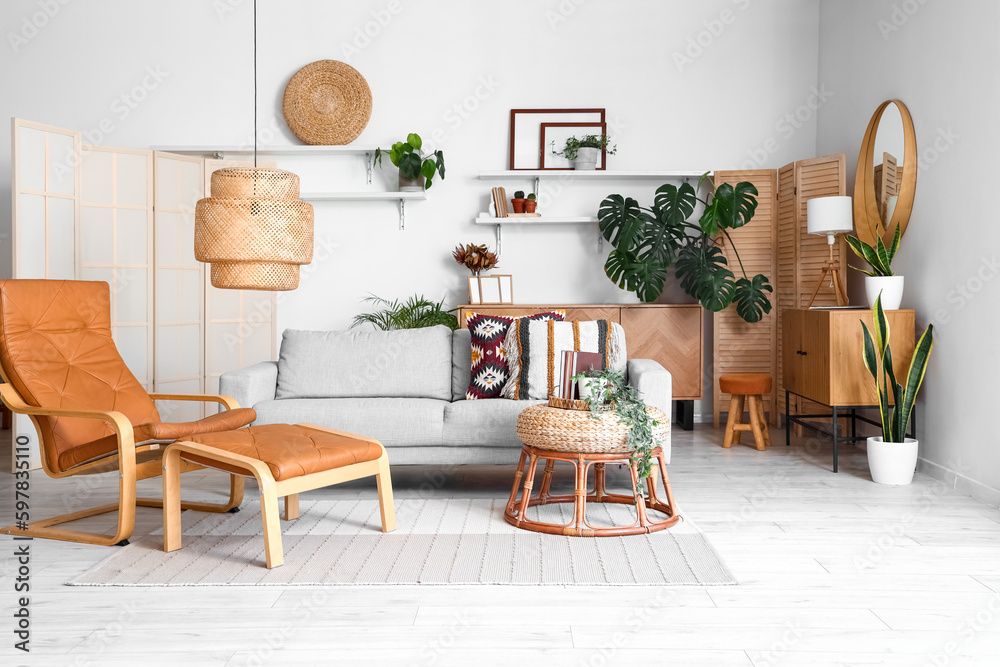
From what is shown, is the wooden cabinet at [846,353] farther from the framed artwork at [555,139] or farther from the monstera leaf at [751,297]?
the framed artwork at [555,139]

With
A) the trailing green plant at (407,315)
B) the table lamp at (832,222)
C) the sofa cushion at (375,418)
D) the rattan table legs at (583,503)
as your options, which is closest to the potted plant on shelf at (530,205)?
the trailing green plant at (407,315)

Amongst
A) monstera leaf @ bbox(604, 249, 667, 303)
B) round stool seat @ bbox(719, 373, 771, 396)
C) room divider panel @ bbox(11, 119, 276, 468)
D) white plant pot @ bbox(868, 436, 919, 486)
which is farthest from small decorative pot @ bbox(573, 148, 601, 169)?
white plant pot @ bbox(868, 436, 919, 486)

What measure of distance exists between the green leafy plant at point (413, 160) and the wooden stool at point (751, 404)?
2.50 metres

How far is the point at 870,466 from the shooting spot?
3971 mm

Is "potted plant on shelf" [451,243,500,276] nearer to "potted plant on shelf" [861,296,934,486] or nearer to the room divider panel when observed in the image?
the room divider panel

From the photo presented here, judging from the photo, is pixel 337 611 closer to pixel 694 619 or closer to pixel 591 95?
pixel 694 619

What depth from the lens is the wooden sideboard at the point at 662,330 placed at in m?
5.46

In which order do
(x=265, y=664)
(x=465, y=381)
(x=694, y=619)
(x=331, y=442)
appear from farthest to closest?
(x=465, y=381) → (x=331, y=442) → (x=694, y=619) → (x=265, y=664)

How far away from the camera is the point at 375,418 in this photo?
144 inches

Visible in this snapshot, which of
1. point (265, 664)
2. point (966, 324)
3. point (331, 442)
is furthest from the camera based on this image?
point (966, 324)

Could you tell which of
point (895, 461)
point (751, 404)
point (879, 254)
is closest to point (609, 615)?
point (895, 461)

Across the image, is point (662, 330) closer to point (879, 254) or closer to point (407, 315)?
point (879, 254)

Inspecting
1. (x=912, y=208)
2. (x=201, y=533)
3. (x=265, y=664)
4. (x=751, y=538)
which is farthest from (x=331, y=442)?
(x=912, y=208)

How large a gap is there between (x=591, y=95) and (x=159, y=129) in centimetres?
324
